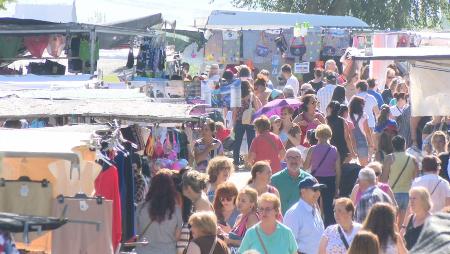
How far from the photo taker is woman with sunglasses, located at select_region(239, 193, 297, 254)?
9.18 metres

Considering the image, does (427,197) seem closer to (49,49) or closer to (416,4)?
Answer: (49,49)

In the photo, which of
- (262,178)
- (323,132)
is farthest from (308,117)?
(262,178)

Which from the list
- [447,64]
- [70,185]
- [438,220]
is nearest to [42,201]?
[70,185]

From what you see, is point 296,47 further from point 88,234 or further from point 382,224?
point 88,234

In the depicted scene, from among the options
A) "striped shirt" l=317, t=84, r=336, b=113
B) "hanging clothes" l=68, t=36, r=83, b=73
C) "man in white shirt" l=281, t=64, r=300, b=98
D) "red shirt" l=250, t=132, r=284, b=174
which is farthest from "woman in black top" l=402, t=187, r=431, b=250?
"man in white shirt" l=281, t=64, r=300, b=98

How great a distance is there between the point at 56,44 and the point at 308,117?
4479 millimetres

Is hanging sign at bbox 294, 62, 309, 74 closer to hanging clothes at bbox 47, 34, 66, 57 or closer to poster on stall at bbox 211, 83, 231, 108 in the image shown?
poster on stall at bbox 211, 83, 231, 108

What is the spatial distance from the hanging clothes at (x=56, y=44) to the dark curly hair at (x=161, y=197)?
27.0 feet

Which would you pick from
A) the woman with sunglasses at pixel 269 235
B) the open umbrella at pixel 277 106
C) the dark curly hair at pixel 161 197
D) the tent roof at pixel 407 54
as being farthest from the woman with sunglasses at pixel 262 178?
the open umbrella at pixel 277 106

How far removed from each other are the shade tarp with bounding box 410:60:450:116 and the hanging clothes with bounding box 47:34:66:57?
6662 millimetres

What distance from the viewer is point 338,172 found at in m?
13.1

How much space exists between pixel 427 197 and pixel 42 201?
143 inches

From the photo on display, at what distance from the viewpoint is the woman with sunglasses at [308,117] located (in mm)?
15125

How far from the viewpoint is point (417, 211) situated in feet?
32.5
